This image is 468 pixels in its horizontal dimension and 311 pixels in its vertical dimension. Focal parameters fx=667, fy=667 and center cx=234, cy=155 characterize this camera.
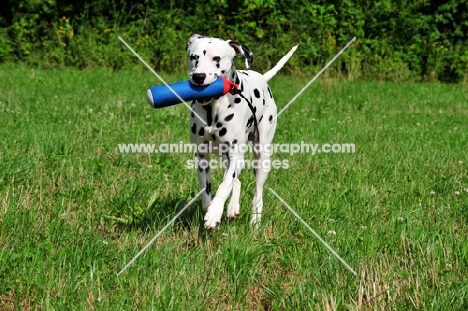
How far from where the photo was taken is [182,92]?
4398 mm

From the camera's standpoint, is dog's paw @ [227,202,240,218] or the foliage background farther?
the foliage background

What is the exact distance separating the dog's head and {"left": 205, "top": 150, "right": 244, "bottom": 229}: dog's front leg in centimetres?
60

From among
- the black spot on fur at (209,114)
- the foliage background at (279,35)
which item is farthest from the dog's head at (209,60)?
the foliage background at (279,35)

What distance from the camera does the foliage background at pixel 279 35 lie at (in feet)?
48.8

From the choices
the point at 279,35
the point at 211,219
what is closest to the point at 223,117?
the point at 211,219

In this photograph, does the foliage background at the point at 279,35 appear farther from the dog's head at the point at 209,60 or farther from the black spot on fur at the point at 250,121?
the dog's head at the point at 209,60

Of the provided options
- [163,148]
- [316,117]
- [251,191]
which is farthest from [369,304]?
[316,117]

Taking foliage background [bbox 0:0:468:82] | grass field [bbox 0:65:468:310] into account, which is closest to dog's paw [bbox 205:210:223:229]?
grass field [bbox 0:65:468:310]

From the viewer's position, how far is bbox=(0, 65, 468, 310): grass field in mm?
3666

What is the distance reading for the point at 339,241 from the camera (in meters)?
4.50

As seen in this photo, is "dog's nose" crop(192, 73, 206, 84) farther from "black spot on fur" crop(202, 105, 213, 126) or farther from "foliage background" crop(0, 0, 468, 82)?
"foliage background" crop(0, 0, 468, 82)

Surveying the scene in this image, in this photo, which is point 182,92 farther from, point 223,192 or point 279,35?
point 279,35

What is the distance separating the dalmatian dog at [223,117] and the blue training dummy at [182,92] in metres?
0.04

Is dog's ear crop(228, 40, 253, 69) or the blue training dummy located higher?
dog's ear crop(228, 40, 253, 69)
